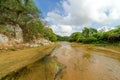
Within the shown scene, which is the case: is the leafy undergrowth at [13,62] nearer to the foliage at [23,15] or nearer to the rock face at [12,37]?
the rock face at [12,37]

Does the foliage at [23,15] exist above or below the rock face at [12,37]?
above

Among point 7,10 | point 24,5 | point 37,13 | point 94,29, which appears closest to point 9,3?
point 7,10

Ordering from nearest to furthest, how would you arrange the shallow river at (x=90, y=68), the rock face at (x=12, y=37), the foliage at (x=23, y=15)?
the shallow river at (x=90, y=68) → the rock face at (x=12, y=37) → the foliage at (x=23, y=15)

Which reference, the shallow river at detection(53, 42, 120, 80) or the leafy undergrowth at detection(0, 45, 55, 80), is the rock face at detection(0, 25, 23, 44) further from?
the shallow river at detection(53, 42, 120, 80)

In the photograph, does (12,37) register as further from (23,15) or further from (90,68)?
(90,68)

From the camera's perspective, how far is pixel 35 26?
121ft

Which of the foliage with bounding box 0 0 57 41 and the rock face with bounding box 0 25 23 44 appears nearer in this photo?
the rock face with bounding box 0 25 23 44

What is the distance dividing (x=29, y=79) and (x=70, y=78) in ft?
9.11

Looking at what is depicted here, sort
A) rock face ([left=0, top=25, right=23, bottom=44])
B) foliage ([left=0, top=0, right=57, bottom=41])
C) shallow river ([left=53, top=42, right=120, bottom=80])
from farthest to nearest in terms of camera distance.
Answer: foliage ([left=0, top=0, right=57, bottom=41]) < rock face ([left=0, top=25, right=23, bottom=44]) < shallow river ([left=53, top=42, right=120, bottom=80])

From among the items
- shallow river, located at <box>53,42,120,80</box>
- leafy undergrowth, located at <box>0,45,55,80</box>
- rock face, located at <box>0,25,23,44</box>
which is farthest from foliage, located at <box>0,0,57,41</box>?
shallow river, located at <box>53,42,120,80</box>

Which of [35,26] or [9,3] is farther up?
[9,3]

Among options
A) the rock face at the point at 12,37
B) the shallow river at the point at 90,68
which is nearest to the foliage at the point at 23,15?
the rock face at the point at 12,37

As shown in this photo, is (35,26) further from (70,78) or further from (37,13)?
(70,78)

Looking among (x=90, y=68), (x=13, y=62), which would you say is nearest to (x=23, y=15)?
(x=13, y=62)
